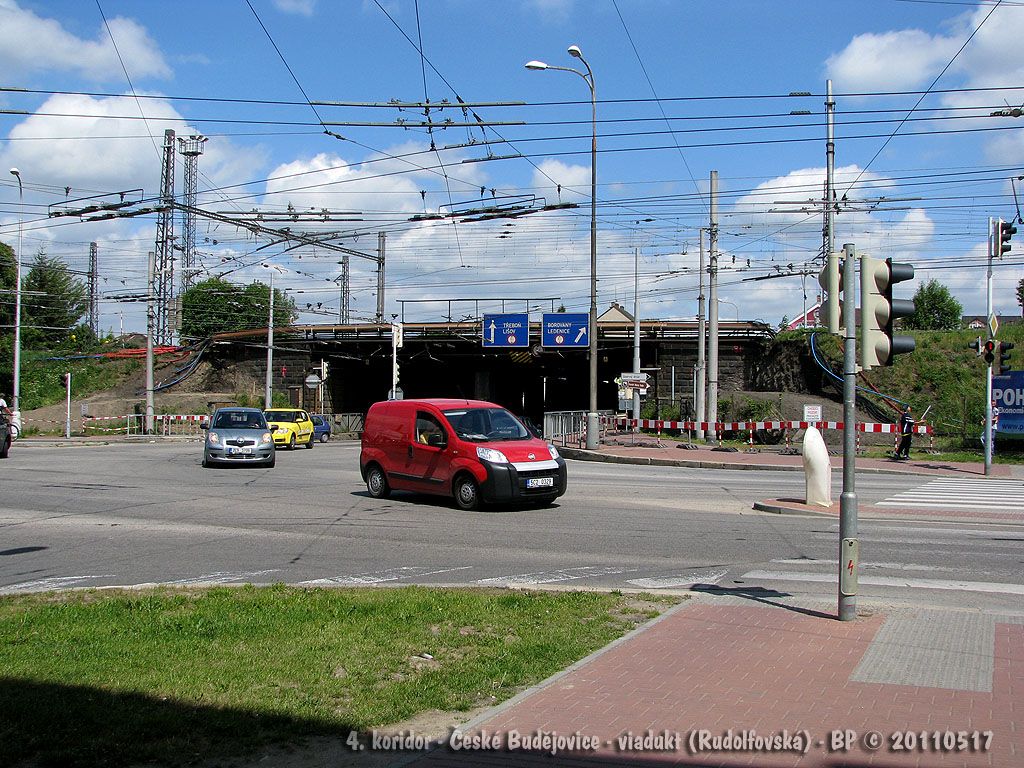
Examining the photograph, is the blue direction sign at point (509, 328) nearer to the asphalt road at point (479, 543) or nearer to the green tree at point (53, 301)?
the asphalt road at point (479, 543)

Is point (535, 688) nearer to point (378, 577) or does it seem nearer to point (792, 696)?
point (792, 696)

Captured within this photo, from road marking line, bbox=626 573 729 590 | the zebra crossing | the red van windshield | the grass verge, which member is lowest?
the zebra crossing

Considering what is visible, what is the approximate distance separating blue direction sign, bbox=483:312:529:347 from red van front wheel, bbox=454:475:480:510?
30189mm

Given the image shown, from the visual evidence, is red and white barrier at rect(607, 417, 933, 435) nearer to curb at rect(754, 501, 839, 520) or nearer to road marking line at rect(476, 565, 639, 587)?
curb at rect(754, 501, 839, 520)

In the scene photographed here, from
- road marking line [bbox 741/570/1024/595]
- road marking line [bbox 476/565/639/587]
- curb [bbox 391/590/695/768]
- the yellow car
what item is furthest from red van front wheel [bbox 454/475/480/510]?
the yellow car

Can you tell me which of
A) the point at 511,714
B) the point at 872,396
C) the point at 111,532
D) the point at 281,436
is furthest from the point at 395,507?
the point at 872,396

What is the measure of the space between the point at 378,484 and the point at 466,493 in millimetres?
2587

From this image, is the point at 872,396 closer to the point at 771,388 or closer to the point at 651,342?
the point at 771,388

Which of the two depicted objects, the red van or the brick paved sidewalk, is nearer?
the brick paved sidewalk

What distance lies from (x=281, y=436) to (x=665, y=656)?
32185 millimetres

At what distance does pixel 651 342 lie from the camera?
48.6 m

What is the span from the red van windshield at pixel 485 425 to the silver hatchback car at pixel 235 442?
34.5 ft

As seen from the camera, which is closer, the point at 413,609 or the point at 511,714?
the point at 511,714

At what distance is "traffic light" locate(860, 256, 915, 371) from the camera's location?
7477 millimetres
